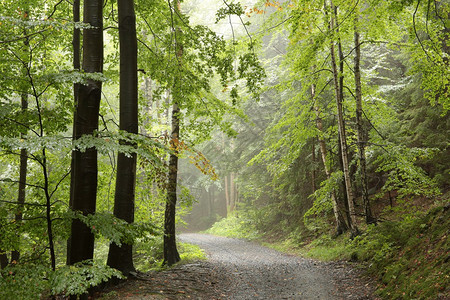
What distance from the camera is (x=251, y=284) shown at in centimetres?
796

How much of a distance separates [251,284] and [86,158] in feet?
17.4

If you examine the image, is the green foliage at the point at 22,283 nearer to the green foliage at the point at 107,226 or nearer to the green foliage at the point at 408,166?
the green foliage at the point at 107,226

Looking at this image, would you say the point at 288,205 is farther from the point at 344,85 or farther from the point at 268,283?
the point at 268,283

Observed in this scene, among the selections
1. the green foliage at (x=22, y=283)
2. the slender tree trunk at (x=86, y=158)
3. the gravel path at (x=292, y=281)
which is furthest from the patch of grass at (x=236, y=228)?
the green foliage at (x=22, y=283)

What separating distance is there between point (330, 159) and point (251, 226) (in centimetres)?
1121

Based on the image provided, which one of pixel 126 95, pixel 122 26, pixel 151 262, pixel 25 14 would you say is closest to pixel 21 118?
pixel 126 95

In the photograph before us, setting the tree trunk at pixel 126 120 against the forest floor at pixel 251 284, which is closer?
the forest floor at pixel 251 284

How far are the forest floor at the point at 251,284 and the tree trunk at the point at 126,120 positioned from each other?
62cm

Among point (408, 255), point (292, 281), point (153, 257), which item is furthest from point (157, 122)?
point (408, 255)

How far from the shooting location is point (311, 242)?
1402 cm

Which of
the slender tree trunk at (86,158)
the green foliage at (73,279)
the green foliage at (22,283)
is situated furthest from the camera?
the slender tree trunk at (86,158)

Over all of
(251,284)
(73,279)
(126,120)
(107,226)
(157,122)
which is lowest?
(251,284)

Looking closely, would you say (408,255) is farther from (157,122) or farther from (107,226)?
(157,122)

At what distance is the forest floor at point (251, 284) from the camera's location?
243 inches
